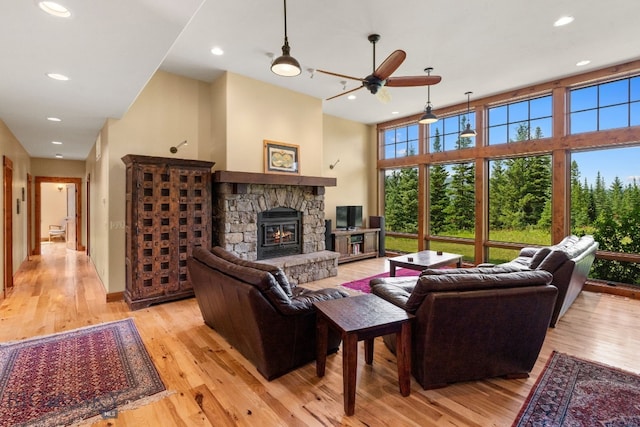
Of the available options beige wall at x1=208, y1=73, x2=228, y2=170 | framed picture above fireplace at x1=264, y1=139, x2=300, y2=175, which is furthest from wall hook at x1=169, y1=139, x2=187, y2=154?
framed picture above fireplace at x1=264, y1=139, x2=300, y2=175

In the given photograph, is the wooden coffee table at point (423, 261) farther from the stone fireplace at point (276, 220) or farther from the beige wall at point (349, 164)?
the beige wall at point (349, 164)

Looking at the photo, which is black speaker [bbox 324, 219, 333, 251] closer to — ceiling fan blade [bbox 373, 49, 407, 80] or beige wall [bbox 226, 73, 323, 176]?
beige wall [bbox 226, 73, 323, 176]

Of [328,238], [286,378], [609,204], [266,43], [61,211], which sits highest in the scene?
[266,43]

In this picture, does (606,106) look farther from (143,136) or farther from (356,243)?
(143,136)

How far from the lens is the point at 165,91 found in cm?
476

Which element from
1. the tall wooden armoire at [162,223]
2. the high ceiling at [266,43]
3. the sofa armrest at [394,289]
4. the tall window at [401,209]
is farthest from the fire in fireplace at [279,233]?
the tall window at [401,209]

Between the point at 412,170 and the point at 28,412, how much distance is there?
7.40 metres

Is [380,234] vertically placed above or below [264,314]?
above

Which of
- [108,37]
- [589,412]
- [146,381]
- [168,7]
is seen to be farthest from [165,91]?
[589,412]

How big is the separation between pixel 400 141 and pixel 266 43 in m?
4.74

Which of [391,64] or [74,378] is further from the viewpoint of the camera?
[391,64]

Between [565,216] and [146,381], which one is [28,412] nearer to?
[146,381]

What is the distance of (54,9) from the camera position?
201cm

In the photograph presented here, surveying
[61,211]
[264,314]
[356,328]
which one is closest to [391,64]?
[356,328]
